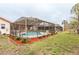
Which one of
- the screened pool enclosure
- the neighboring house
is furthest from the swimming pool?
the neighboring house

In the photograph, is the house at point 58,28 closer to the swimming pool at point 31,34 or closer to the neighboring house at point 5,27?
the swimming pool at point 31,34

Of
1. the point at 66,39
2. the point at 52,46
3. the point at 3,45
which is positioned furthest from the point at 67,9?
the point at 3,45

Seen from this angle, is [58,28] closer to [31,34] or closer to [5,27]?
[31,34]

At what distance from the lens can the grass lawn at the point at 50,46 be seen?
49.8 inches

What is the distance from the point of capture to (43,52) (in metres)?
1.27

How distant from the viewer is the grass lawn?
1265mm

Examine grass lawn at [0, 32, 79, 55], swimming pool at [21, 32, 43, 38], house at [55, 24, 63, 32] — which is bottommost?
grass lawn at [0, 32, 79, 55]

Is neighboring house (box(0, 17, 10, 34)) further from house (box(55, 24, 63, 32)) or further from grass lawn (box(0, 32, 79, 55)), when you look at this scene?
house (box(55, 24, 63, 32))

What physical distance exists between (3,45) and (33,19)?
401 mm

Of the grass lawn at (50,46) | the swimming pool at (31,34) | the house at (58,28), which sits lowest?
the grass lawn at (50,46)

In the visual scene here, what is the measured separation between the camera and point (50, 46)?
128 cm

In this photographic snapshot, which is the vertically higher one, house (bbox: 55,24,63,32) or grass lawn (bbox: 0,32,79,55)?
house (bbox: 55,24,63,32)

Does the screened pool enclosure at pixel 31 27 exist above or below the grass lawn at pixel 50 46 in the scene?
above

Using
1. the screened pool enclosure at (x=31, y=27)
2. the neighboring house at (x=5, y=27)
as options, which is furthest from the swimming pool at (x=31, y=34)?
the neighboring house at (x=5, y=27)
